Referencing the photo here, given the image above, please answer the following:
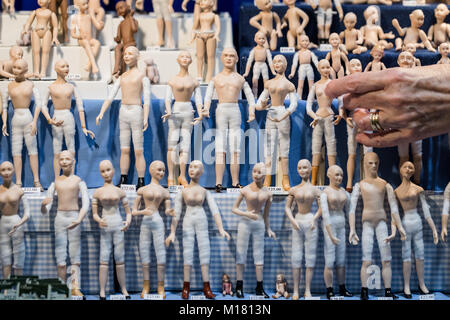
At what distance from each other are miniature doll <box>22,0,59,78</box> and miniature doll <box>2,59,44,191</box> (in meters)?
0.75

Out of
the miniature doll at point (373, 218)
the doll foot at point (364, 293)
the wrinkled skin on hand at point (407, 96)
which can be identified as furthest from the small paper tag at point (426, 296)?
the wrinkled skin on hand at point (407, 96)

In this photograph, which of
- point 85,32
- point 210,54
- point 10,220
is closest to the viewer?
point 10,220

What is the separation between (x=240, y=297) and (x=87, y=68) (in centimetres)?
207

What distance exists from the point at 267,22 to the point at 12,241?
2.48 metres

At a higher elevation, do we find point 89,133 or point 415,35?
point 415,35

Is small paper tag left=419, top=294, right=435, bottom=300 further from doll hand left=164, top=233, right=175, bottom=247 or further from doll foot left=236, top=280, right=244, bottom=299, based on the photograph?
doll hand left=164, top=233, right=175, bottom=247

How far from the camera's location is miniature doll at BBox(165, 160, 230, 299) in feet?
12.7

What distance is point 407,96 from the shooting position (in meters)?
1.69

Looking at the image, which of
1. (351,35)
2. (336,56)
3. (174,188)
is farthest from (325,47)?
(174,188)

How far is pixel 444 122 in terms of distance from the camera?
1.74 metres

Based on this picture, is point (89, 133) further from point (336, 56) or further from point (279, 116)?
point (336, 56)

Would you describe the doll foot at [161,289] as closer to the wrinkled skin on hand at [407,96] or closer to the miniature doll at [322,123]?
the miniature doll at [322,123]

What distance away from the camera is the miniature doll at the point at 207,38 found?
16.0ft
